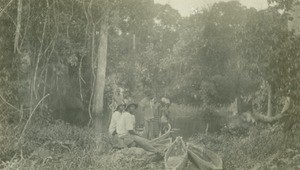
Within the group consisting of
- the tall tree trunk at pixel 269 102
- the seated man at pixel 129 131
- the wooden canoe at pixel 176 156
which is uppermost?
the tall tree trunk at pixel 269 102

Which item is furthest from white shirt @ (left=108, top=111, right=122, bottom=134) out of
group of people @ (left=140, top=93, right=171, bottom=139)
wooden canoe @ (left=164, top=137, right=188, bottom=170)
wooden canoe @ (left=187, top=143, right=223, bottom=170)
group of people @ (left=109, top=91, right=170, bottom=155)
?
Answer: wooden canoe @ (left=187, top=143, right=223, bottom=170)

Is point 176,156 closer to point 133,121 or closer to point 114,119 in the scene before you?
point 133,121

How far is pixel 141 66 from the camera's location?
22.9 ft

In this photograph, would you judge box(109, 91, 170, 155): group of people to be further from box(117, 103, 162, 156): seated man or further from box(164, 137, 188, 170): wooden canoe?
box(164, 137, 188, 170): wooden canoe

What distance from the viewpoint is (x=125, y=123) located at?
23.5 ft

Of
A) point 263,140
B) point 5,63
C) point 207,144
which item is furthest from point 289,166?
point 5,63

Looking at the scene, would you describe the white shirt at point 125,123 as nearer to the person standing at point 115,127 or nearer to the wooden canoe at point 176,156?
the person standing at point 115,127

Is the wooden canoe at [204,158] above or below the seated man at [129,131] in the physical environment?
below

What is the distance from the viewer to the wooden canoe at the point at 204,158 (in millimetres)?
6656

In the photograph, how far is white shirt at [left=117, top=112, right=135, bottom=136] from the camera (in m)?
7.15

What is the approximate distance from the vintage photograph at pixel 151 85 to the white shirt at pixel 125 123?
14 millimetres

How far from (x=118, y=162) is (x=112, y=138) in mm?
403

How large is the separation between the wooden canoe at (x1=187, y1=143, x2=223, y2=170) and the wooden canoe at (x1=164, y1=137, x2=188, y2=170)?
82 mm

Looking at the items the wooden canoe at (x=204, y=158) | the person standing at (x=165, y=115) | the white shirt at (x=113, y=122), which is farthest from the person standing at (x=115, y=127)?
the wooden canoe at (x=204, y=158)
